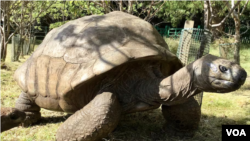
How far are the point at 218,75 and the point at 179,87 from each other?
1.33ft

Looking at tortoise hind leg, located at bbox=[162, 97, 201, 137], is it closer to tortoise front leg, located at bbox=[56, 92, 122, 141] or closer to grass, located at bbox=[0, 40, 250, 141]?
grass, located at bbox=[0, 40, 250, 141]

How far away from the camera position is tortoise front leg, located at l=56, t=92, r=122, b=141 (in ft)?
7.92

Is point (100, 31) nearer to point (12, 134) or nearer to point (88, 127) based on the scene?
point (88, 127)

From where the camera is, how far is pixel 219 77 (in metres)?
2.08

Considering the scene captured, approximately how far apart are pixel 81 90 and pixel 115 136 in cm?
81

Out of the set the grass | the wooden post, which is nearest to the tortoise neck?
the grass

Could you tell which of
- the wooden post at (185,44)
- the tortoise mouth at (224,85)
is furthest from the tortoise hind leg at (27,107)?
the wooden post at (185,44)

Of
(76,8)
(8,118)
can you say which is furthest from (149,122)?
(76,8)

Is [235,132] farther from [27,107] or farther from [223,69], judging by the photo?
[27,107]

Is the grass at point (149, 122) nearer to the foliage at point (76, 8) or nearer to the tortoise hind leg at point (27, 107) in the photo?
the tortoise hind leg at point (27, 107)

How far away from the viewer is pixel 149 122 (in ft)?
12.1

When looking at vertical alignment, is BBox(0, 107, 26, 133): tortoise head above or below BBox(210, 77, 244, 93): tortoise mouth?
below

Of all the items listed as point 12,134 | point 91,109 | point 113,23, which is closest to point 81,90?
point 91,109

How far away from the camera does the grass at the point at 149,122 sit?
123 inches
